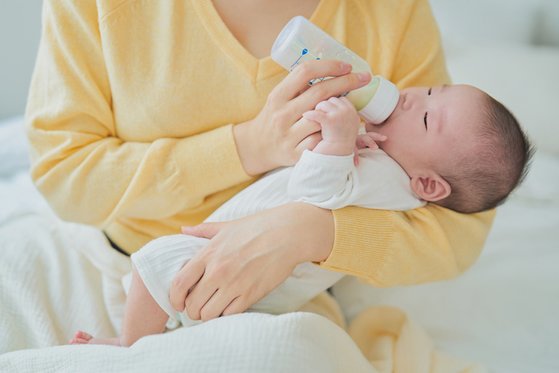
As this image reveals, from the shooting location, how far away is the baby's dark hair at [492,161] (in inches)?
41.3

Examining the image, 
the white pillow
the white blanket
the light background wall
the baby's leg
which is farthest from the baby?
the light background wall

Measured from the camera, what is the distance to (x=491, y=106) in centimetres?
106

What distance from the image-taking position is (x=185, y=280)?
3.14ft

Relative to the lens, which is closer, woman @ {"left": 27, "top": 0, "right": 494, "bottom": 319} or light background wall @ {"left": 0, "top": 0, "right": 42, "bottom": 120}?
woman @ {"left": 27, "top": 0, "right": 494, "bottom": 319}

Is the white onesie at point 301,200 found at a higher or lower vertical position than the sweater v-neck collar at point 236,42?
lower

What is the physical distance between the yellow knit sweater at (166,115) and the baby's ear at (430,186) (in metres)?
0.03

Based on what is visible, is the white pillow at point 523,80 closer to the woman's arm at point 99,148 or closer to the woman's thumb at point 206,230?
the woman's arm at point 99,148

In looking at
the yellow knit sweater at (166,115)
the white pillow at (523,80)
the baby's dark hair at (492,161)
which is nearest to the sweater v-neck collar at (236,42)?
the yellow knit sweater at (166,115)

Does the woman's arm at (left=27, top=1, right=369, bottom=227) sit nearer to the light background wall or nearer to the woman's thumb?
the woman's thumb

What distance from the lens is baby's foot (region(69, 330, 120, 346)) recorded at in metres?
1.03

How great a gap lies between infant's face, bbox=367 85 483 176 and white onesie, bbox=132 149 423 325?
33mm

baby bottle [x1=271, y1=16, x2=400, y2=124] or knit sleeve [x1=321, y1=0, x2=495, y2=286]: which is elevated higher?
baby bottle [x1=271, y1=16, x2=400, y2=124]

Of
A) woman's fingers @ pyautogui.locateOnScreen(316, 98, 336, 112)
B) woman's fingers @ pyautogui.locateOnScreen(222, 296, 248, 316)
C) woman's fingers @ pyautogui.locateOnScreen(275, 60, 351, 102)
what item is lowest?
woman's fingers @ pyautogui.locateOnScreen(222, 296, 248, 316)

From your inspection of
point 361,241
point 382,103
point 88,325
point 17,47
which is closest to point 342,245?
point 361,241
